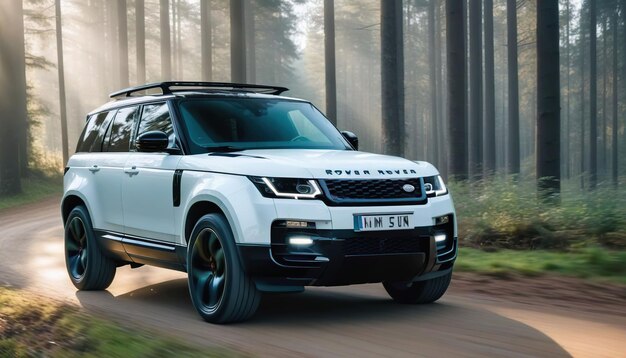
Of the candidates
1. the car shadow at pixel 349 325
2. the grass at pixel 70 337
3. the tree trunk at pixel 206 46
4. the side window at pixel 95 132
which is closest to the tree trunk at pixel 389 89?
the side window at pixel 95 132

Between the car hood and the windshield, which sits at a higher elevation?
the windshield

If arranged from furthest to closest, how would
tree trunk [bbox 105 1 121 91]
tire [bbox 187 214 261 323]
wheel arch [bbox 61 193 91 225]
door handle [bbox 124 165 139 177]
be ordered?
tree trunk [bbox 105 1 121 91], wheel arch [bbox 61 193 91 225], door handle [bbox 124 165 139 177], tire [bbox 187 214 261 323]

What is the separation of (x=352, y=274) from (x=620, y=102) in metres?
61.1

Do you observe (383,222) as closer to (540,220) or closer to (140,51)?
(540,220)

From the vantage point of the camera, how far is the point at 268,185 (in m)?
6.02

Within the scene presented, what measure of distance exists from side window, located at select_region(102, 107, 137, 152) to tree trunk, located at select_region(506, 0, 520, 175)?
92.7ft

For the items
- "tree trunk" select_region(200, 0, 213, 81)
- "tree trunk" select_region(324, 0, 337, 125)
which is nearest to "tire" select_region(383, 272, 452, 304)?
"tree trunk" select_region(324, 0, 337, 125)

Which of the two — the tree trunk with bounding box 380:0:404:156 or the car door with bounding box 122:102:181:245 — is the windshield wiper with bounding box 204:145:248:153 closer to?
the car door with bounding box 122:102:181:245

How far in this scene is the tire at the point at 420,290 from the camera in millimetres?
7152

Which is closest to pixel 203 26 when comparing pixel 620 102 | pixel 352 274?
pixel 352 274

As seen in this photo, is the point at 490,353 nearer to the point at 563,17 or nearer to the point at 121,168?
the point at 121,168

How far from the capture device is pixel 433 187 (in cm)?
661

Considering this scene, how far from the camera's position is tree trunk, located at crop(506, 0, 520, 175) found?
35688 millimetres

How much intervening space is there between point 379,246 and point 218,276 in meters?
1.40
